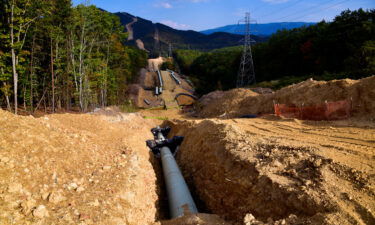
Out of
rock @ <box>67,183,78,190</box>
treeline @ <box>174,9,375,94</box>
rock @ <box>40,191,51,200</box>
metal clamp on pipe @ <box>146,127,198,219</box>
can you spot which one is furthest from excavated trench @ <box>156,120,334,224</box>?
treeline @ <box>174,9,375,94</box>

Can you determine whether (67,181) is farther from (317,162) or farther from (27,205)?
(317,162)

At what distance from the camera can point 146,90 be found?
41750 millimetres

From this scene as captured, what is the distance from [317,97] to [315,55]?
20.7m

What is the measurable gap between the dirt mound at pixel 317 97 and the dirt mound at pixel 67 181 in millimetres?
11146

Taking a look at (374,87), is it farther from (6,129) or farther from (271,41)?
(271,41)

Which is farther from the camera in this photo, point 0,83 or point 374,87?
point 0,83

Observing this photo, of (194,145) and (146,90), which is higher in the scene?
(146,90)

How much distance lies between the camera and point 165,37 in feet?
398

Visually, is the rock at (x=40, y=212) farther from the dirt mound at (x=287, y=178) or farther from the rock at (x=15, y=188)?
the dirt mound at (x=287, y=178)

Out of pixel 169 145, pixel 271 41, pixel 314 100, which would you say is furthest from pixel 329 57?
pixel 169 145

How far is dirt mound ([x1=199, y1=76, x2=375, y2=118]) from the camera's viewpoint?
1156 cm

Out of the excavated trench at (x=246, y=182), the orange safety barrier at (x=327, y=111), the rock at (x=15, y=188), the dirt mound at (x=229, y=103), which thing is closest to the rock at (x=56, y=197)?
the rock at (x=15, y=188)

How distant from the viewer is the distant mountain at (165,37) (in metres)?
109

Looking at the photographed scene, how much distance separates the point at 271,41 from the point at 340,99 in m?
31.6
